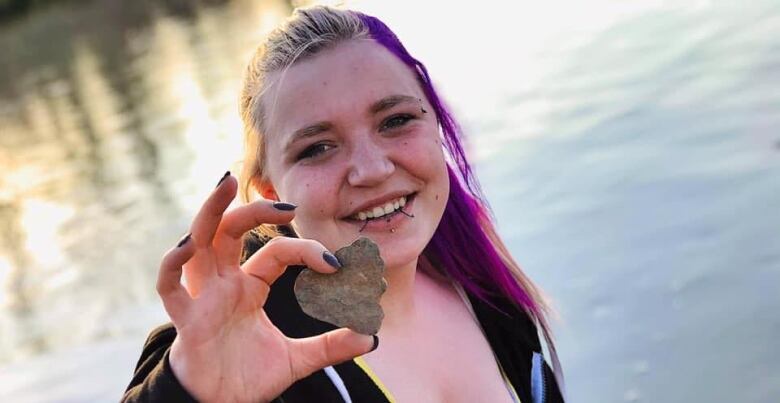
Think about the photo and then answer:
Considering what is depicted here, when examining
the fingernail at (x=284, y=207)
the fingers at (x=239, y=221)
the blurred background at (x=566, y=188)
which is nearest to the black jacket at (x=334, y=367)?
the fingers at (x=239, y=221)

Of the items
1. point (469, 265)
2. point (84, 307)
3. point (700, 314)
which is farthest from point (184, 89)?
point (469, 265)

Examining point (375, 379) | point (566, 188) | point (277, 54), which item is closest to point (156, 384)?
point (375, 379)


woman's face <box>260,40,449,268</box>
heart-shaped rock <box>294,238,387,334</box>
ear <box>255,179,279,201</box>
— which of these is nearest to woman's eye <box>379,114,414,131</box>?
woman's face <box>260,40,449,268</box>

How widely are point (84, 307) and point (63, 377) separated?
1.31m

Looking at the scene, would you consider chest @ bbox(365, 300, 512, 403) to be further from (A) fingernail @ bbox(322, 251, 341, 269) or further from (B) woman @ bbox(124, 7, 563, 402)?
(A) fingernail @ bbox(322, 251, 341, 269)

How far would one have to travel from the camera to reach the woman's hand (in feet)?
5.69

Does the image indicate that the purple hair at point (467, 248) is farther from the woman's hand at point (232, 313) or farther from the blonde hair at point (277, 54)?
the woman's hand at point (232, 313)

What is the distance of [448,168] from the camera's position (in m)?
2.89

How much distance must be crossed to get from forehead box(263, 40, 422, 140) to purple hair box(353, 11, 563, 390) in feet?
1.38

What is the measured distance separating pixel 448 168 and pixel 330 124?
0.72 meters

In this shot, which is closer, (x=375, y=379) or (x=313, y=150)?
(x=375, y=379)

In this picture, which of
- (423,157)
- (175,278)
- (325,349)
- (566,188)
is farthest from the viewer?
(566,188)

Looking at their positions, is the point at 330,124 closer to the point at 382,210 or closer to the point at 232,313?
the point at 382,210

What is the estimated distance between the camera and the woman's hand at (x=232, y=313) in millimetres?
1733
